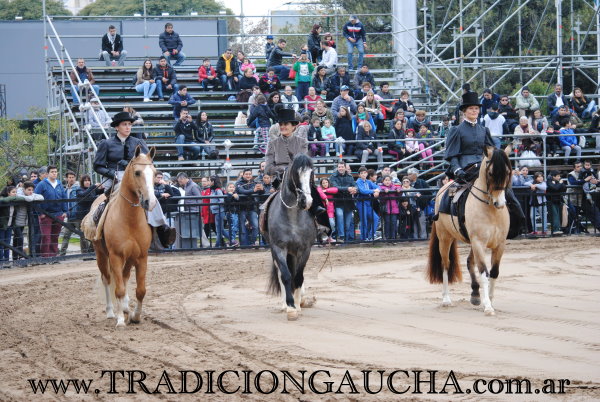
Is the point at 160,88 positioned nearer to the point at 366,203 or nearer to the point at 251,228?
the point at 251,228

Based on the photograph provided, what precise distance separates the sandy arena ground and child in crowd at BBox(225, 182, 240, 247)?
159 inches

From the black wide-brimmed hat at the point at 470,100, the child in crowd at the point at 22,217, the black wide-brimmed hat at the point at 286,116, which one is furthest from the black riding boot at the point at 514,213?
the child in crowd at the point at 22,217

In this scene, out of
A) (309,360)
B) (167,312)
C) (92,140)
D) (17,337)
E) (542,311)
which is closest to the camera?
(309,360)

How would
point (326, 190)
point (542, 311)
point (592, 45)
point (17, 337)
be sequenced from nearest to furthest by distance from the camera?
point (17, 337) < point (542, 311) < point (326, 190) < point (592, 45)

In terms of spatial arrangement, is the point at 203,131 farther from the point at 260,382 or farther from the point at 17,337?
the point at 260,382

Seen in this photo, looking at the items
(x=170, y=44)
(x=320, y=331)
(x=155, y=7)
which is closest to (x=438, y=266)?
(x=320, y=331)

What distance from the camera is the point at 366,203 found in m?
23.8

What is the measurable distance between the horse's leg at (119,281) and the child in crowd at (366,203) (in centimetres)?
1188

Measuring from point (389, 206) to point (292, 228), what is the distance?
11.1 m

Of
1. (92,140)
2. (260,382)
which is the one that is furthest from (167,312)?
(92,140)

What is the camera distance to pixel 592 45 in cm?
4578

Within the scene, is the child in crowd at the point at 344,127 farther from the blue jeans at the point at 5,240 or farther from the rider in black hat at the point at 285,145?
the rider in black hat at the point at 285,145

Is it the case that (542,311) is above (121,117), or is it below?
below

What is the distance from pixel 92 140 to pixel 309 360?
17364mm
